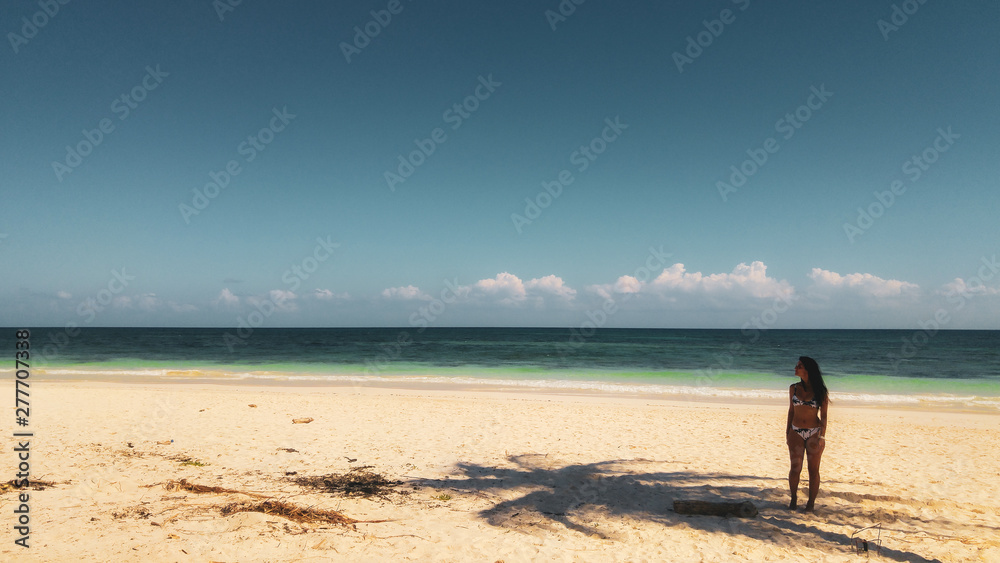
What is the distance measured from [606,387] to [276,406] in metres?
13.5

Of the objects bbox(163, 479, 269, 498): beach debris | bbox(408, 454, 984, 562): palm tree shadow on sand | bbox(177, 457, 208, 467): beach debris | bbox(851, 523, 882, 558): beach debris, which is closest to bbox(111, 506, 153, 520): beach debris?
bbox(163, 479, 269, 498): beach debris

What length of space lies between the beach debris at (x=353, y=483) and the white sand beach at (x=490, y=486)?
167 millimetres

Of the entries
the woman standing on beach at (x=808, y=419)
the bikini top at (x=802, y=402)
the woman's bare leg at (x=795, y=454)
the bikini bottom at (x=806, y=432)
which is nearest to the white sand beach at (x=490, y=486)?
the woman's bare leg at (x=795, y=454)

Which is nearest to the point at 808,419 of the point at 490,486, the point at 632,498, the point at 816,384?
the point at 816,384

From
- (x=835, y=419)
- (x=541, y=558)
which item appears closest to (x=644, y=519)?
(x=541, y=558)

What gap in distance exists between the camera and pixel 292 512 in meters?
5.28

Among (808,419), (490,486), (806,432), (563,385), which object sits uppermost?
(808,419)

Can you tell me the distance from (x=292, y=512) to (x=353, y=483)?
1311mm

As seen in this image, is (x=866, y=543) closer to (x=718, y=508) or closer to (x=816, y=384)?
(x=718, y=508)

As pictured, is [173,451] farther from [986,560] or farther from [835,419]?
[835,419]

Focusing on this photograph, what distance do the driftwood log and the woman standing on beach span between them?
0.66 meters

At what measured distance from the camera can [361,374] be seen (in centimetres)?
2620

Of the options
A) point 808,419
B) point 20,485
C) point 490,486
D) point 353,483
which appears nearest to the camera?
point 808,419

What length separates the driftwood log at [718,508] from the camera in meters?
5.50
